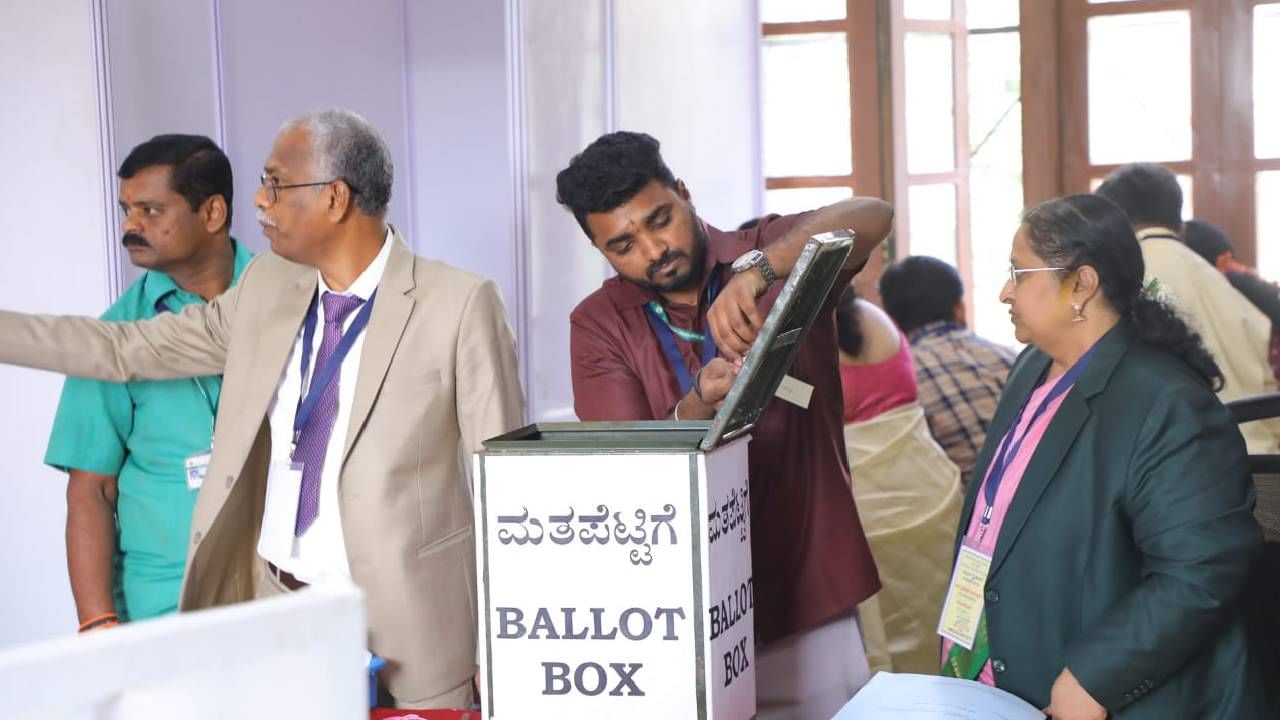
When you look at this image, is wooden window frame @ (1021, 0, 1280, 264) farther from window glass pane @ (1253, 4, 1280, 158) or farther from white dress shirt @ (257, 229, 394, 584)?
white dress shirt @ (257, 229, 394, 584)

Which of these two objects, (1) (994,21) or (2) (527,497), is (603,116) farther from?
(2) (527,497)

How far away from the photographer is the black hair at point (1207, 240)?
4832 millimetres

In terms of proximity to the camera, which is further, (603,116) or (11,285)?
(603,116)

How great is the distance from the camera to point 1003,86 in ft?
17.7

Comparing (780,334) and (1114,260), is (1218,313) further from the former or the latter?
(780,334)

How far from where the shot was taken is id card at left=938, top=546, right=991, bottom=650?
6.82 ft

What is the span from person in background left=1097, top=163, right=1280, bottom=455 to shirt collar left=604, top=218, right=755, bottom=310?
7.46 feet

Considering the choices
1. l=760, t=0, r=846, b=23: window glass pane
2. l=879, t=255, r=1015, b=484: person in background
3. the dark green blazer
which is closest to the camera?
the dark green blazer

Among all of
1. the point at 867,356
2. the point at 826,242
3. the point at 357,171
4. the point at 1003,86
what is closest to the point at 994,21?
the point at 1003,86

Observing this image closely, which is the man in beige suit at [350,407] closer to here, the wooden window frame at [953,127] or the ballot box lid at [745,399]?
the ballot box lid at [745,399]

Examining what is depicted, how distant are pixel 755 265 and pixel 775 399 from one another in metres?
0.41

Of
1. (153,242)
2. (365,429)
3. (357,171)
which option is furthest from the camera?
(153,242)

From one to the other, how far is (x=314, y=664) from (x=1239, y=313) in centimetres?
387

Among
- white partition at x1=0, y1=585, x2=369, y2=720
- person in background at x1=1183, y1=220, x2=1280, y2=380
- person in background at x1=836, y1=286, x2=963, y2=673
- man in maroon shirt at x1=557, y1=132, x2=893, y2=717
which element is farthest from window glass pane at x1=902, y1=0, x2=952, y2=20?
white partition at x1=0, y1=585, x2=369, y2=720
